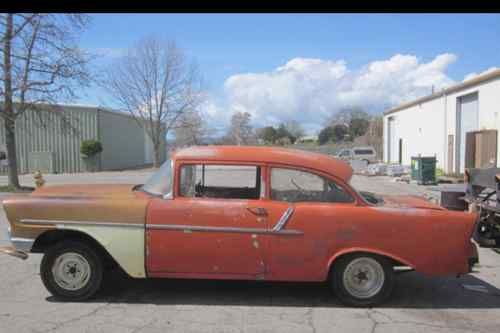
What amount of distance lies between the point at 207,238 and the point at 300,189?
122 centimetres

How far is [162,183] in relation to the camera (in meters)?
4.94

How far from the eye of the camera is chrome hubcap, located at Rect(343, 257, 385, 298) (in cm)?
464

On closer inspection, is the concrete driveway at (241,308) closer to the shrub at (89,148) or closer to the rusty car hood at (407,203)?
the rusty car hood at (407,203)

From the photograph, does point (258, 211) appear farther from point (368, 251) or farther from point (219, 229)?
point (368, 251)

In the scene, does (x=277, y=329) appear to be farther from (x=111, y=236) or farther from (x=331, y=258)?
(x=111, y=236)

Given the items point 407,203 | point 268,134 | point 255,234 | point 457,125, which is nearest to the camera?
point 255,234

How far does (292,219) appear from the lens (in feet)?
15.0

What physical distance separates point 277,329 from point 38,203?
3.00 metres

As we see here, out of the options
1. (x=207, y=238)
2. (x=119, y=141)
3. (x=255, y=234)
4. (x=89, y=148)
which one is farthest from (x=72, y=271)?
(x=119, y=141)

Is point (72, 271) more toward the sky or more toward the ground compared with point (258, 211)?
more toward the ground

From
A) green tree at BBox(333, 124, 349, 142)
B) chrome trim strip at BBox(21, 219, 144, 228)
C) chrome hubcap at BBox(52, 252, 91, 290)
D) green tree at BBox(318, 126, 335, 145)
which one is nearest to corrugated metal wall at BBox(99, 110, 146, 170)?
chrome trim strip at BBox(21, 219, 144, 228)

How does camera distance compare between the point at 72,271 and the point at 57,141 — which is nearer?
the point at 72,271
